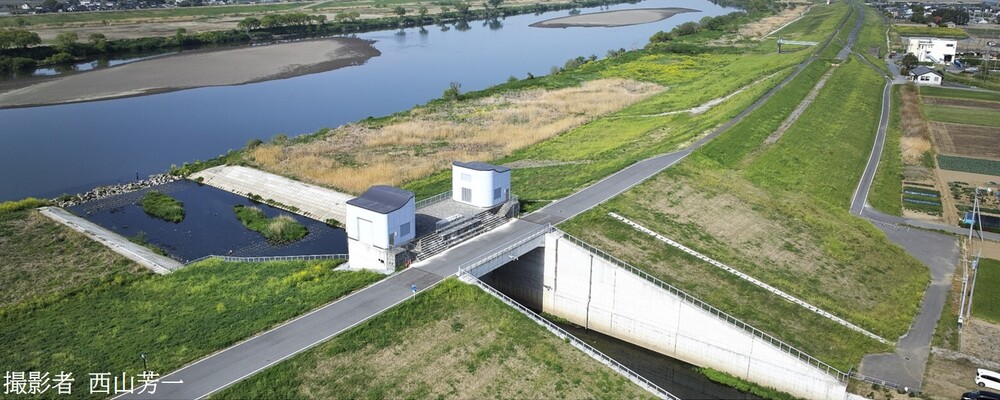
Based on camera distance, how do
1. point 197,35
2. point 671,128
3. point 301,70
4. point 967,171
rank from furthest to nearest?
1. point 197,35
2. point 301,70
3. point 671,128
4. point 967,171

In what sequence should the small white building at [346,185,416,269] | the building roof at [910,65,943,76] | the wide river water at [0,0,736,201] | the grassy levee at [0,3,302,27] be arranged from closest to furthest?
the small white building at [346,185,416,269], the wide river water at [0,0,736,201], the building roof at [910,65,943,76], the grassy levee at [0,3,302,27]

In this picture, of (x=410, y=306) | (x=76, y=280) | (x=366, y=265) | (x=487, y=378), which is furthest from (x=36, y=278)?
(x=487, y=378)

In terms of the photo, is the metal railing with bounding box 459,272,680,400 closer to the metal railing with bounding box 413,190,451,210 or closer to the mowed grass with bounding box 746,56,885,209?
the metal railing with bounding box 413,190,451,210

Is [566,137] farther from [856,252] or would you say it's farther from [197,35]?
[197,35]

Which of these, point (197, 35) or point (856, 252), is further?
point (197, 35)

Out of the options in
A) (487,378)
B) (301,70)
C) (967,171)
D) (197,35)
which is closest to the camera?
(487,378)

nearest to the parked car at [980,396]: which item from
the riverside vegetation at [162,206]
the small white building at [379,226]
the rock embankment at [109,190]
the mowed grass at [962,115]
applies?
the small white building at [379,226]

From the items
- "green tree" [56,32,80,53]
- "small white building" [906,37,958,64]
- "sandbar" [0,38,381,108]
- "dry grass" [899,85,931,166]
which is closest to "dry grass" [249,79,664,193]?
"dry grass" [899,85,931,166]
